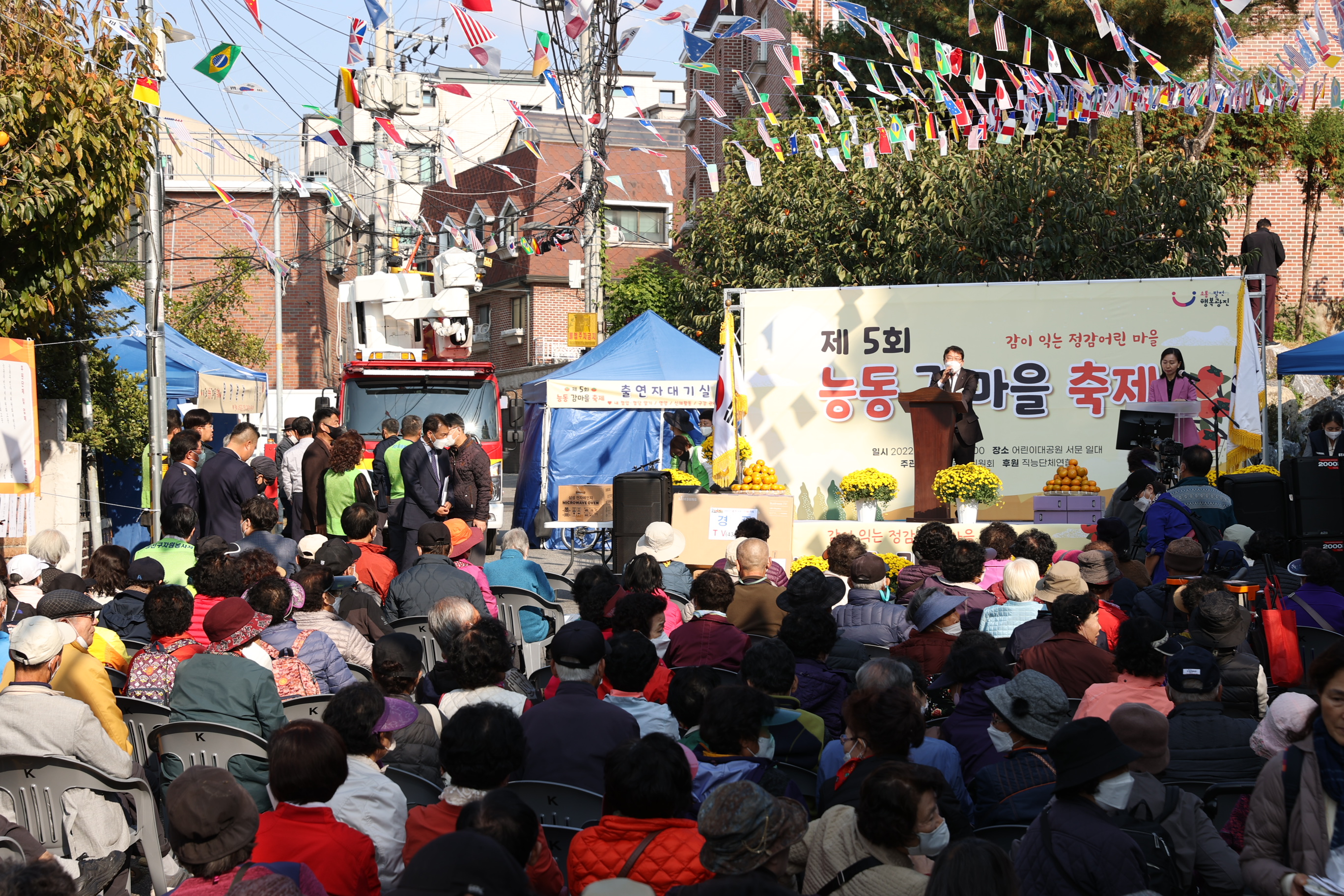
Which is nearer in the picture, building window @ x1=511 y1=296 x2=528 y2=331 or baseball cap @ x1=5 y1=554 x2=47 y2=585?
baseball cap @ x1=5 y1=554 x2=47 y2=585

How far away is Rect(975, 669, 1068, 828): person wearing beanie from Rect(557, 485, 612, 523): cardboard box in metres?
9.68

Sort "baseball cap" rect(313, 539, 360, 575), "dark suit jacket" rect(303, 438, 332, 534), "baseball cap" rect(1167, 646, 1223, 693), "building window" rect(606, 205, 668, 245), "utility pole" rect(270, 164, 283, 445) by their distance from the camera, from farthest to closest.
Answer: "building window" rect(606, 205, 668, 245)
"utility pole" rect(270, 164, 283, 445)
"dark suit jacket" rect(303, 438, 332, 534)
"baseball cap" rect(313, 539, 360, 575)
"baseball cap" rect(1167, 646, 1223, 693)

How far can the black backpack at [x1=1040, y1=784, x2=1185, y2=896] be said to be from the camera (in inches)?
117

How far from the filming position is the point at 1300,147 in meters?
21.2

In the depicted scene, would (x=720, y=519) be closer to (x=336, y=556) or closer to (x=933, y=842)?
(x=336, y=556)

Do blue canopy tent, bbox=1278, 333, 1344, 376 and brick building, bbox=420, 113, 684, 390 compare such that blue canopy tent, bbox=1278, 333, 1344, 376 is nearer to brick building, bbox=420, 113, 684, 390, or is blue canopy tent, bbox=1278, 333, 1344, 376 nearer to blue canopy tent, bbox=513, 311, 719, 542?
blue canopy tent, bbox=513, 311, 719, 542

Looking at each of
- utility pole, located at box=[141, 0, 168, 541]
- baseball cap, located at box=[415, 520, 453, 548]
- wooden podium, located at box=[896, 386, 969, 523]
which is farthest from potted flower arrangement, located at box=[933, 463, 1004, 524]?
utility pole, located at box=[141, 0, 168, 541]

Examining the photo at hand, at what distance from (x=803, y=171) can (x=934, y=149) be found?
8.70ft

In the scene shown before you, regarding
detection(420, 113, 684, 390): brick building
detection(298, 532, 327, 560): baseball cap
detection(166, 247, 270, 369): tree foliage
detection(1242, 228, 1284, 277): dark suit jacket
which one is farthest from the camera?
detection(420, 113, 684, 390): brick building

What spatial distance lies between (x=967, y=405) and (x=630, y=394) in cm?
540

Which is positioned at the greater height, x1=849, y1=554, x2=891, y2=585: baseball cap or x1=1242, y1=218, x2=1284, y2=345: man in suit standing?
x1=1242, y1=218, x2=1284, y2=345: man in suit standing

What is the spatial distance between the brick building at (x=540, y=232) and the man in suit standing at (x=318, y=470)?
22.5 meters

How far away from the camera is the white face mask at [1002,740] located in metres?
3.96

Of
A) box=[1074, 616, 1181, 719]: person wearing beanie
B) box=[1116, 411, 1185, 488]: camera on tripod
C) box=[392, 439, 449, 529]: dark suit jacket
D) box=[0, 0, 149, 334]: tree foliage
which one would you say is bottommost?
box=[1074, 616, 1181, 719]: person wearing beanie
